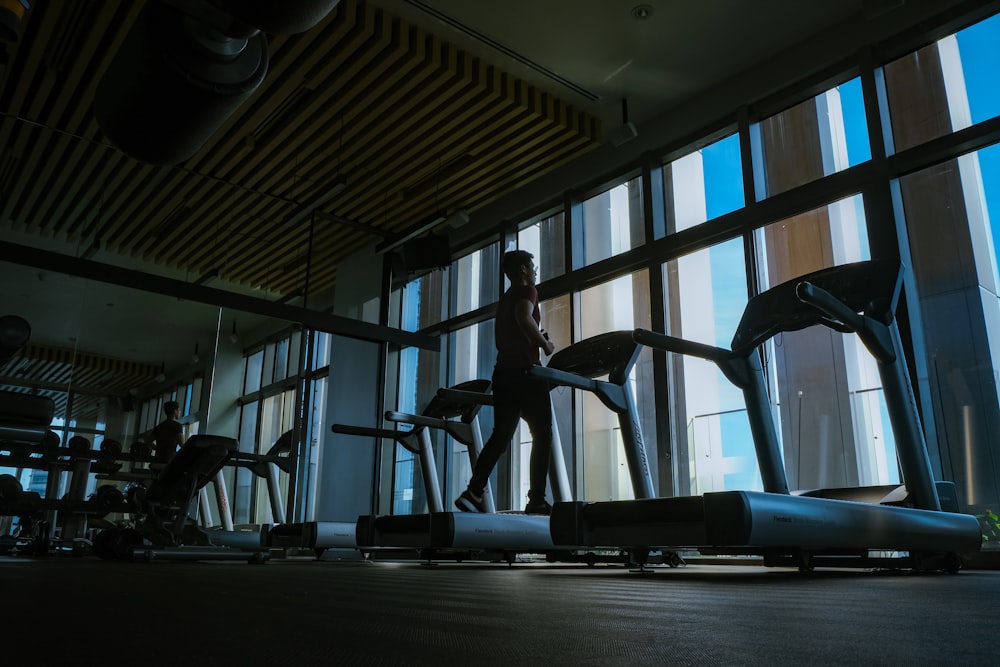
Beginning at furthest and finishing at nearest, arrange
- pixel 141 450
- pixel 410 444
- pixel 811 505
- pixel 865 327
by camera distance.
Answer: pixel 141 450
pixel 410 444
pixel 865 327
pixel 811 505

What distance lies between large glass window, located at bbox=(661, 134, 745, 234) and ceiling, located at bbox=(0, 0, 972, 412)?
55cm

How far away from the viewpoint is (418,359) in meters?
9.04

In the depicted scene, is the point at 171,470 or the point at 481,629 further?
the point at 171,470

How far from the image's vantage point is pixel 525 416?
14.7ft

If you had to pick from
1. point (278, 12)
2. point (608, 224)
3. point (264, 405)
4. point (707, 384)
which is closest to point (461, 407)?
point (707, 384)

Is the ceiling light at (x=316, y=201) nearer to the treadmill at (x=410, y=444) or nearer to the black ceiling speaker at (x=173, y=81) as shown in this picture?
the treadmill at (x=410, y=444)

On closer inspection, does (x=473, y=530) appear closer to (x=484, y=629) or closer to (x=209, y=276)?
(x=484, y=629)

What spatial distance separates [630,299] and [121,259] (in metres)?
7.03

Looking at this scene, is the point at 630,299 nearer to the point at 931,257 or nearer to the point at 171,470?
the point at 931,257

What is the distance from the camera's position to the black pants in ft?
14.6

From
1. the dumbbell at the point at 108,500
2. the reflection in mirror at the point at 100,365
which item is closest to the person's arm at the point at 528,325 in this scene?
the dumbbell at the point at 108,500

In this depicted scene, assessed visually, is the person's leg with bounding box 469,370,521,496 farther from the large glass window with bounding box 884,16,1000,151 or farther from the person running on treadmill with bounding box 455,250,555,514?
the large glass window with bounding box 884,16,1000,151

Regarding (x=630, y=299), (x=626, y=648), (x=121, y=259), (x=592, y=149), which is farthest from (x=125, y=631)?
(x=121, y=259)

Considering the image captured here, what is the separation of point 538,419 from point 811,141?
3.34 m
